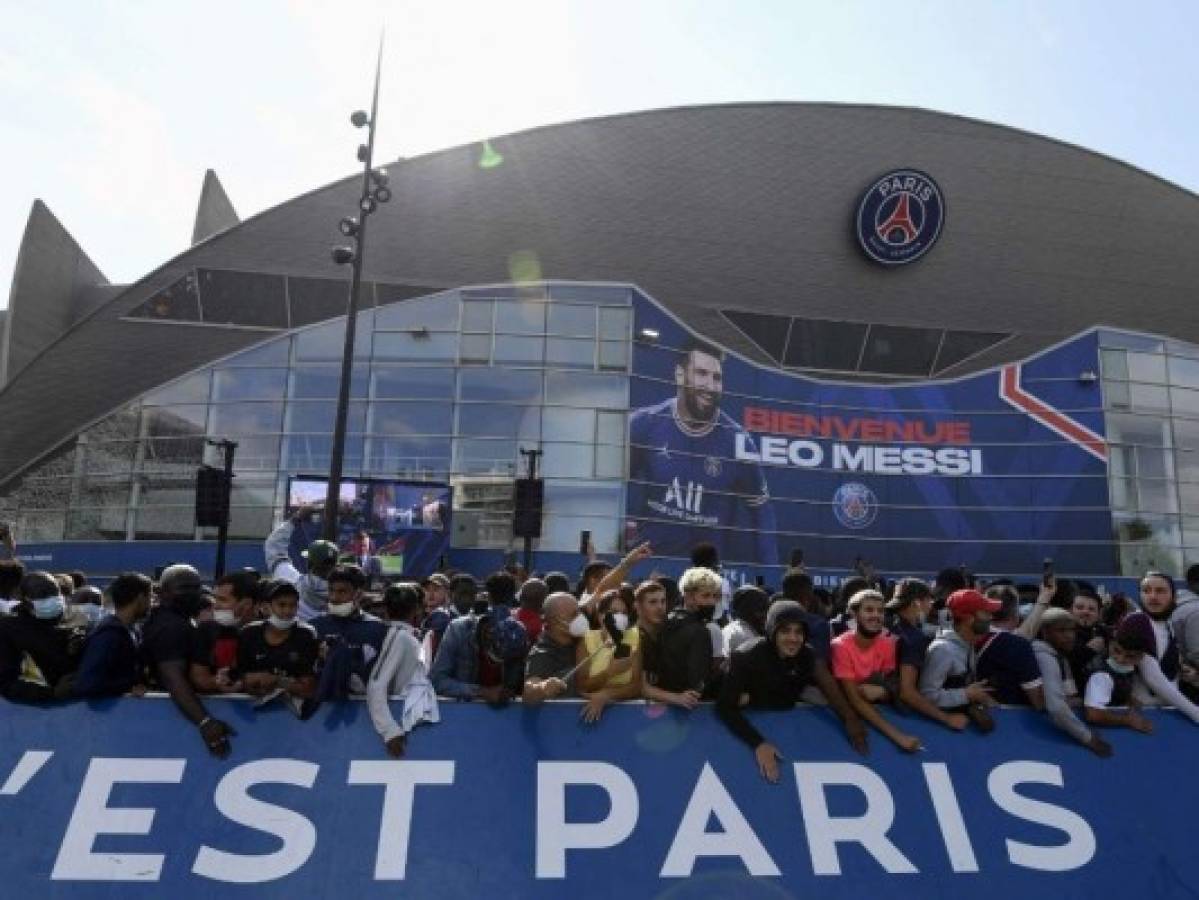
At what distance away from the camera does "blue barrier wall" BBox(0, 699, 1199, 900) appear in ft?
14.2

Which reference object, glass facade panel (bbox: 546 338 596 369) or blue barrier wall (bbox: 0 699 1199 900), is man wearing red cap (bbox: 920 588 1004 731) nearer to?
blue barrier wall (bbox: 0 699 1199 900)

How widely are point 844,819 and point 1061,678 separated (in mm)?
1645

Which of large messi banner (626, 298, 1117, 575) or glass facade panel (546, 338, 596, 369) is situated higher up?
glass facade panel (546, 338, 596, 369)

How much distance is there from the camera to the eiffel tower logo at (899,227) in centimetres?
3409

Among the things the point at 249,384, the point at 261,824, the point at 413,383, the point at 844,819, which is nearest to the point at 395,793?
the point at 261,824

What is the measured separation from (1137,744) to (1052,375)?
3157 cm

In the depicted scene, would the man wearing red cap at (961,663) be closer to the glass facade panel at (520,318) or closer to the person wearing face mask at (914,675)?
the person wearing face mask at (914,675)

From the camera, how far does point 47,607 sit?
4.98 m

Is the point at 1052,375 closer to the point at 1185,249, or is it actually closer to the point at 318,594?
the point at 1185,249

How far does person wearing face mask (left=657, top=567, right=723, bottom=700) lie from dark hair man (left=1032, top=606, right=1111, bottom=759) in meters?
1.85

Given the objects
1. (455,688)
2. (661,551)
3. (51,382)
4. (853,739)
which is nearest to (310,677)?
(455,688)

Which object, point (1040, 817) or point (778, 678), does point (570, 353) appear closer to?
point (778, 678)

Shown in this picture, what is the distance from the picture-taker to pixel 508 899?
4309 millimetres

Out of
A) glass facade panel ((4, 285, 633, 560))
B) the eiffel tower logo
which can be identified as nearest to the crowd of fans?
glass facade panel ((4, 285, 633, 560))
